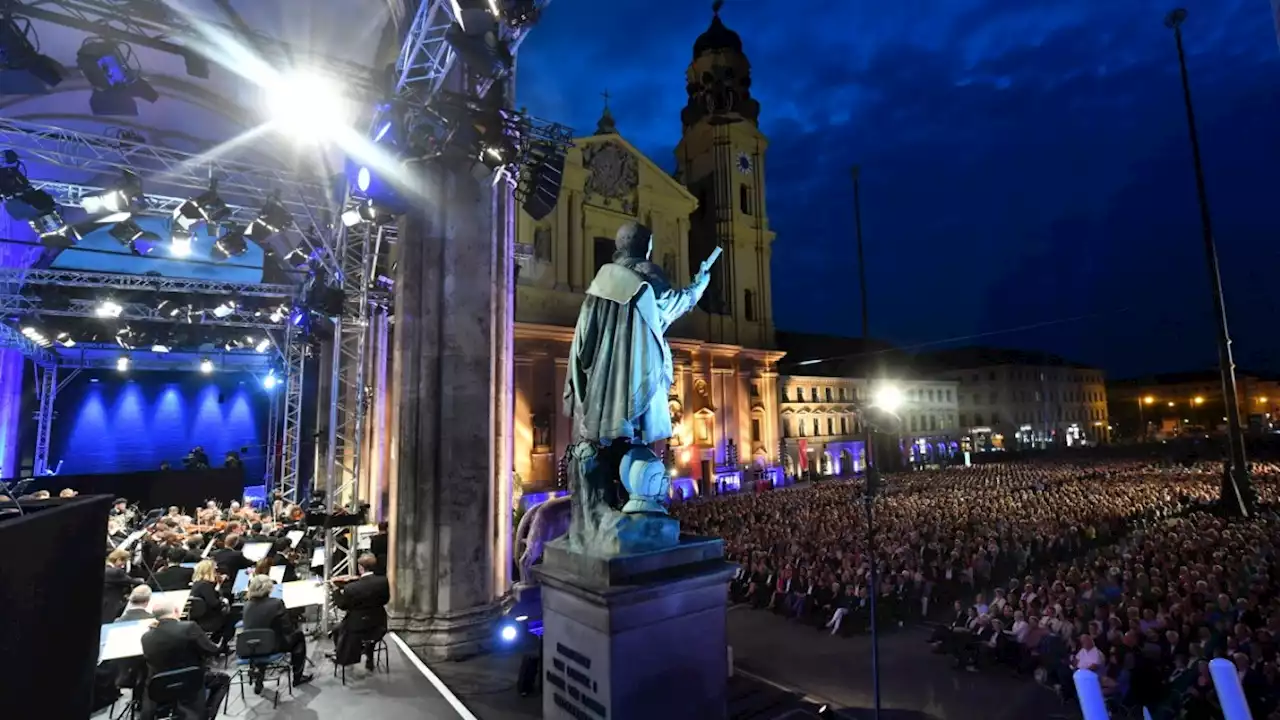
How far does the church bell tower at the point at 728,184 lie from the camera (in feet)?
130

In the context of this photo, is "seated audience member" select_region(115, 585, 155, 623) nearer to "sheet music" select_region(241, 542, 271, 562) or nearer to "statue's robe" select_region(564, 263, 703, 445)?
"sheet music" select_region(241, 542, 271, 562)

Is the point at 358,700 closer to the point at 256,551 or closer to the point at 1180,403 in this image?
the point at 256,551

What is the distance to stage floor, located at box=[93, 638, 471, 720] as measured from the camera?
5.89 m

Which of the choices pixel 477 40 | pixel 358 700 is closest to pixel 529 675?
pixel 358 700

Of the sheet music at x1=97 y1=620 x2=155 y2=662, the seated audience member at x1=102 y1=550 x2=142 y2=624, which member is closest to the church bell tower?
the seated audience member at x1=102 y1=550 x2=142 y2=624

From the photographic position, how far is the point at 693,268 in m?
40.3

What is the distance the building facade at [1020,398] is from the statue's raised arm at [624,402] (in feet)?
204

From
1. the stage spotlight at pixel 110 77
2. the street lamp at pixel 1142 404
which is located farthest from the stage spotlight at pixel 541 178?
the street lamp at pixel 1142 404

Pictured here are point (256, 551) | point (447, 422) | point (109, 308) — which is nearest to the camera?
point (447, 422)

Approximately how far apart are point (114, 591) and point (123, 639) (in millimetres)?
2850

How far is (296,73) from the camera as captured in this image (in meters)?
7.65

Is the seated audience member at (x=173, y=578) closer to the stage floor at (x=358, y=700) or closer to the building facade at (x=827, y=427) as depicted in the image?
the stage floor at (x=358, y=700)

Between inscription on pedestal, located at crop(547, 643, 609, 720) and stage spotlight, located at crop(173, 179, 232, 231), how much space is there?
11131 mm

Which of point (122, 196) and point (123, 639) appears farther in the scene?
point (122, 196)
